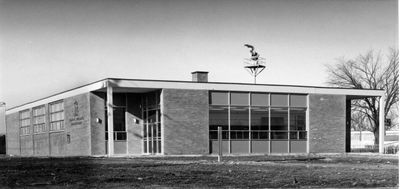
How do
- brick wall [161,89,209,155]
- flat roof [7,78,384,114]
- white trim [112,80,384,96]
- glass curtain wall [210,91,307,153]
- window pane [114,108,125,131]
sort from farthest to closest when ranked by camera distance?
window pane [114,108,125,131]
glass curtain wall [210,91,307,153]
brick wall [161,89,209,155]
white trim [112,80,384,96]
flat roof [7,78,384,114]

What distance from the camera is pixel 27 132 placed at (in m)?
43.2

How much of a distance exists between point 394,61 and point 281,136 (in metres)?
19.5

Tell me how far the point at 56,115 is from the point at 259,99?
14878 mm

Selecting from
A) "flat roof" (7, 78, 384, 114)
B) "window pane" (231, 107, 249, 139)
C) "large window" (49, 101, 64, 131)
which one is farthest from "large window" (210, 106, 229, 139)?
"large window" (49, 101, 64, 131)

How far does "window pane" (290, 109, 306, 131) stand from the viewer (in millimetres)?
32031

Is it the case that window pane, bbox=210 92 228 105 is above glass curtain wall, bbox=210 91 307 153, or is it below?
above

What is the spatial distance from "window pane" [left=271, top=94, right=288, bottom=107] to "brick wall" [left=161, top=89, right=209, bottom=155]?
447 centimetres

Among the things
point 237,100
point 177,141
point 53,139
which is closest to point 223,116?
point 237,100

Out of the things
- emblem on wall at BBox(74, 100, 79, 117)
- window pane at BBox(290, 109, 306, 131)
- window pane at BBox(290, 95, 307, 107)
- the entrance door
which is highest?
window pane at BBox(290, 95, 307, 107)

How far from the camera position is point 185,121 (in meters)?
29.5

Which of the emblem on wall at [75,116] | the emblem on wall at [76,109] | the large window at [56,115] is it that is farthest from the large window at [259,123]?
the large window at [56,115]

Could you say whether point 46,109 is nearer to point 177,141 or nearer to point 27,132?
point 27,132

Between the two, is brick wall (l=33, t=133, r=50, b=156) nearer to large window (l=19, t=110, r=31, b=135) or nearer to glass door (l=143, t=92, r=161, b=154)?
large window (l=19, t=110, r=31, b=135)

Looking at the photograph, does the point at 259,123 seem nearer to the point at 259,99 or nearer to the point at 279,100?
the point at 259,99
